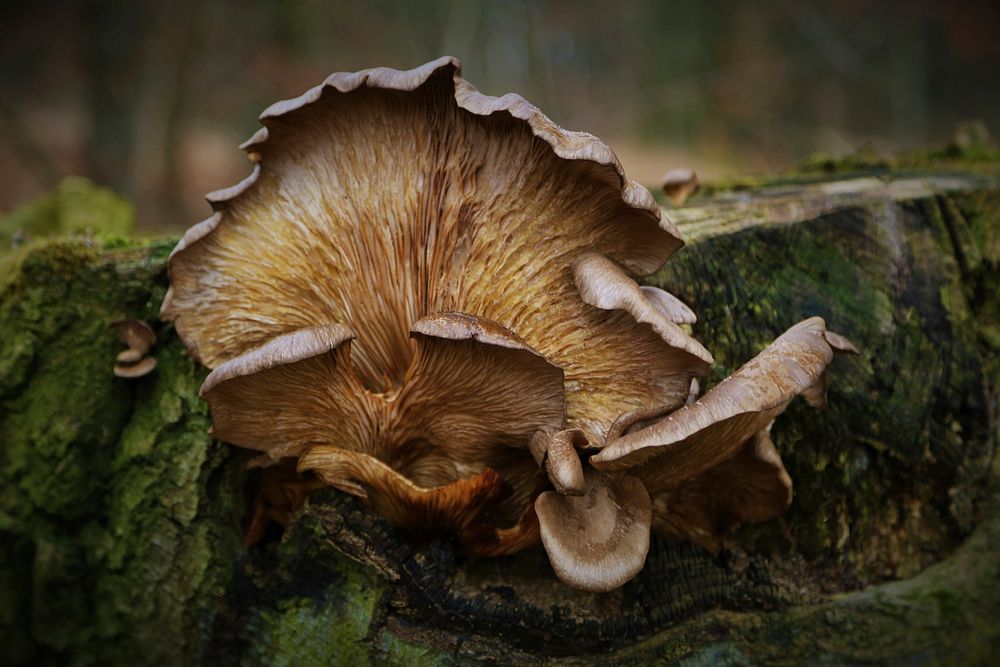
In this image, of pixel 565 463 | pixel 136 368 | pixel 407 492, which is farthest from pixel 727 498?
pixel 136 368

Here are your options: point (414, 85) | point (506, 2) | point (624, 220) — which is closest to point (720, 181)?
point (624, 220)

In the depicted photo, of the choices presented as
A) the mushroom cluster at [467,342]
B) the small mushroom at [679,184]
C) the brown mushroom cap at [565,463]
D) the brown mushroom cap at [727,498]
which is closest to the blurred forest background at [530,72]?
the mushroom cluster at [467,342]

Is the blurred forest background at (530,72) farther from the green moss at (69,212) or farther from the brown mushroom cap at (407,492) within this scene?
the brown mushroom cap at (407,492)

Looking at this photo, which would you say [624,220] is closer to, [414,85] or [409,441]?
[414,85]

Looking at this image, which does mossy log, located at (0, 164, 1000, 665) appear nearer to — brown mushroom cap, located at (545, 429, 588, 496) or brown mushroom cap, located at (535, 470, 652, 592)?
brown mushroom cap, located at (535, 470, 652, 592)

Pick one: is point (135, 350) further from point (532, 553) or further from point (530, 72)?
point (530, 72)

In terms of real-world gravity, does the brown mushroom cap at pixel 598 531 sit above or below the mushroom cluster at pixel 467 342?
below
